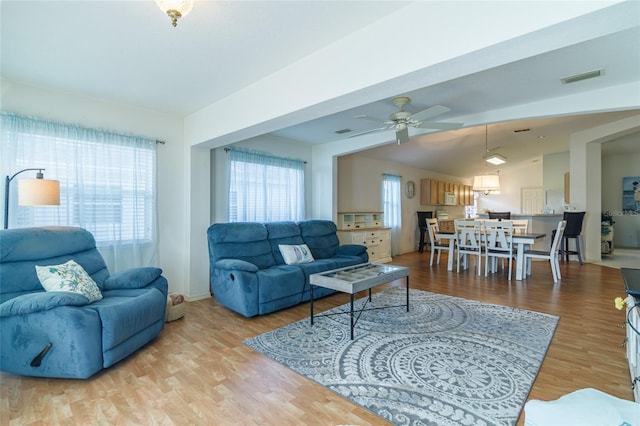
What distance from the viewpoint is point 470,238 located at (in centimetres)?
568

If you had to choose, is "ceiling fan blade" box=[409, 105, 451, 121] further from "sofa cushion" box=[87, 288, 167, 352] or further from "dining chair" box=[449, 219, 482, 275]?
"sofa cushion" box=[87, 288, 167, 352]

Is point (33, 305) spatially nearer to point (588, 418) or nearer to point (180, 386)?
point (180, 386)

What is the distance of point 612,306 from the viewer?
11.8 feet

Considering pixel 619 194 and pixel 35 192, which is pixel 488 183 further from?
pixel 35 192

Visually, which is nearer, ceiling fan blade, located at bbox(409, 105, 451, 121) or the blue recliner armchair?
the blue recliner armchair

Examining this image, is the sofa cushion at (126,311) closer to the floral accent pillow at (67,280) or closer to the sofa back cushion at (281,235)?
the floral accent pillow at (67,280)

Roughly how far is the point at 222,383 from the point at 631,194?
38.0ft

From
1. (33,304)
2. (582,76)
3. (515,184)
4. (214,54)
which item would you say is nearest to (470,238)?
(582,76)

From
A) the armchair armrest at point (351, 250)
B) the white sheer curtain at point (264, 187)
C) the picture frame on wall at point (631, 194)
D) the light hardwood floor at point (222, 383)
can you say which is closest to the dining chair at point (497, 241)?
the light hardwood floor at point (222, 383)

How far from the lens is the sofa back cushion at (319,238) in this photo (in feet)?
15.8

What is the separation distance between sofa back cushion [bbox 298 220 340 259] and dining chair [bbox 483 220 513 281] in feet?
9.22

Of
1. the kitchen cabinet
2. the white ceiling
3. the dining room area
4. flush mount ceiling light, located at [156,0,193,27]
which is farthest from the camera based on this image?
the kitchen cabinet

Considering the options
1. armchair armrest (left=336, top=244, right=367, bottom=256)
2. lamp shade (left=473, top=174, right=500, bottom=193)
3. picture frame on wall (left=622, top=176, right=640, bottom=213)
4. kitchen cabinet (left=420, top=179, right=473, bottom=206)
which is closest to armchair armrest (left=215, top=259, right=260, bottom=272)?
armchair armrest (left=336, top=244, right=367, bottom=256)

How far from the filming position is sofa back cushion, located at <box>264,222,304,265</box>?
4.34 meters
